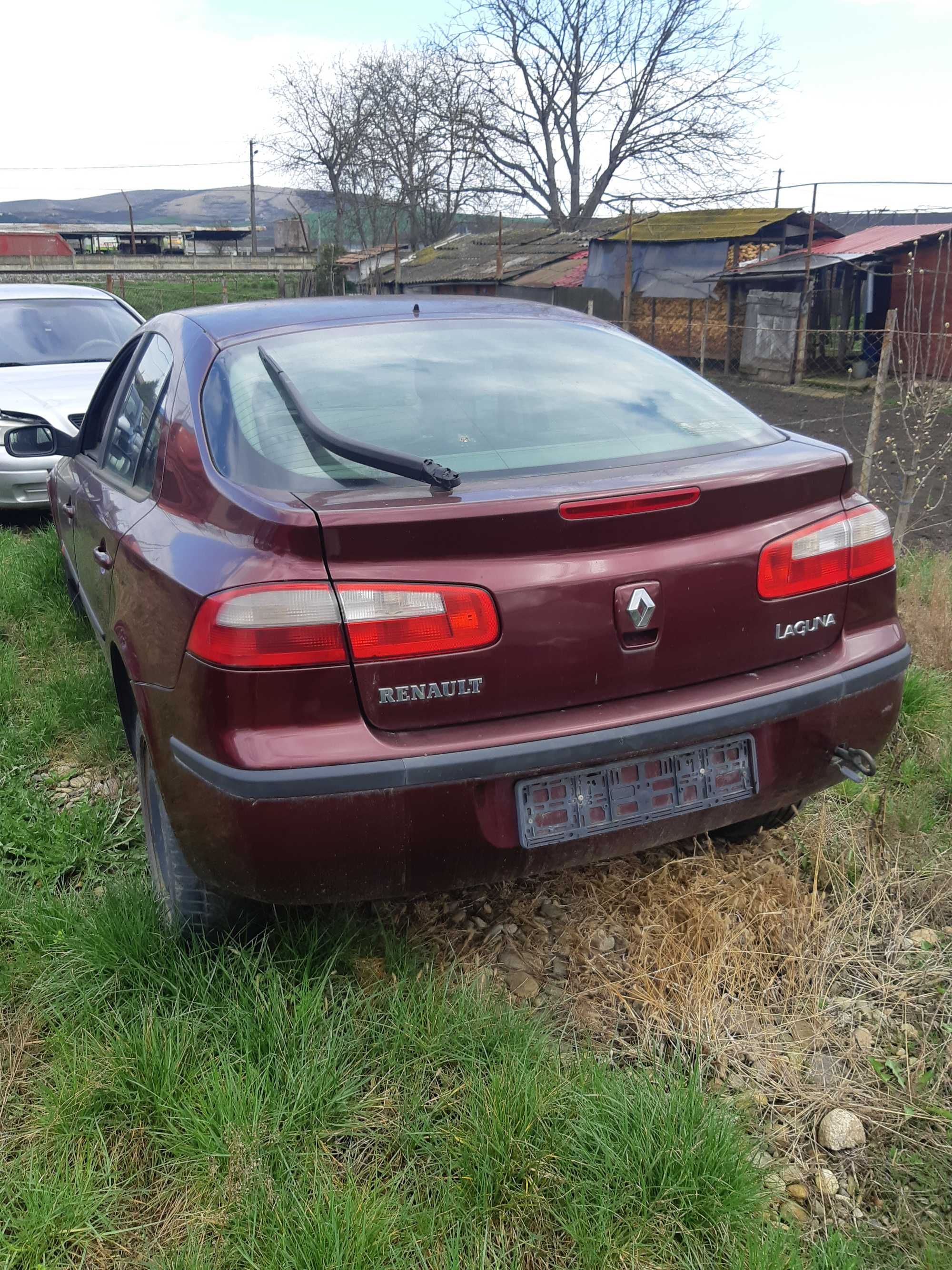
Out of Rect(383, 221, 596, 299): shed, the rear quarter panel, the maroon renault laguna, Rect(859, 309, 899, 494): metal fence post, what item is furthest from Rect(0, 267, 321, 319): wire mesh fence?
the maroon renault laguna

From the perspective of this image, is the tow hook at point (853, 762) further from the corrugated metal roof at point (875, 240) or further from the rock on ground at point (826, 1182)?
the corrugated metal roof at point (875, 240)

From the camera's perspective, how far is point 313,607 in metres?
1.95

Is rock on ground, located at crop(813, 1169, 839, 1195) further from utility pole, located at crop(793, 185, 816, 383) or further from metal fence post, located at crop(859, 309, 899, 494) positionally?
utility pole, located at crop(793, 185, 816, 383)

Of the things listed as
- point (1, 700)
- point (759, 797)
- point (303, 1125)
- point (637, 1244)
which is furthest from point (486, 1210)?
point (1, 700)

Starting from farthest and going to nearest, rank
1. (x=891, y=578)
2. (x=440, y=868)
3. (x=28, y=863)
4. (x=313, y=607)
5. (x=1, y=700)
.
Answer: (x=1, y=700) → (x=28, y=863) → (x=891, y=578) → (x=440, y=868) → (x=313, y=607)

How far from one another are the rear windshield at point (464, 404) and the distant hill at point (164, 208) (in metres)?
116

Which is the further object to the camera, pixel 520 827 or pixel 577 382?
pixel 577 382

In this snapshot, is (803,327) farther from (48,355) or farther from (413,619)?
(413,619)

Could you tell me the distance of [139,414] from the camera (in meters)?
3.13

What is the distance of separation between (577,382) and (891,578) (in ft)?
3.09

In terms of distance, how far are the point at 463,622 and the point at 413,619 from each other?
0.32ft

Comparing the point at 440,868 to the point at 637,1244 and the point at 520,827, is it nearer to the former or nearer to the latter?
the point at 520,827

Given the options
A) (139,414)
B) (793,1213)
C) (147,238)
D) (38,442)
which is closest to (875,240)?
(38,442)

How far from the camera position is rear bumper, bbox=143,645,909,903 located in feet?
6.48
